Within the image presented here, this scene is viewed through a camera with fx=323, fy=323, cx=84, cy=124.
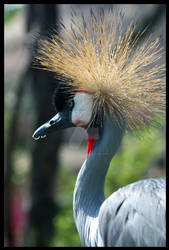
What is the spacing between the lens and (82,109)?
36.2 inches

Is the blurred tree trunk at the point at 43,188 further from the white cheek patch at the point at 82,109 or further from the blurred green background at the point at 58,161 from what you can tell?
the white cheek patch at the point at 82,109

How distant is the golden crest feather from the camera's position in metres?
0.88

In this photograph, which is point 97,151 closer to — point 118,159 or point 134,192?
point 134,192

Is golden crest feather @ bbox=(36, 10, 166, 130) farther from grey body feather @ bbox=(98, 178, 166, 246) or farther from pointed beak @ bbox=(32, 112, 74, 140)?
grey body feather @ bbox=(98, 178, 166, 246)

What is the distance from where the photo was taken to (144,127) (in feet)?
3.15

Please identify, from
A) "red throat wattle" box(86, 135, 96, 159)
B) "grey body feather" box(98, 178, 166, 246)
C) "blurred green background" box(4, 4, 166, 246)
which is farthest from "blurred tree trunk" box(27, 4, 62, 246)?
"grey body feather" box(98, 178, 166, 246)

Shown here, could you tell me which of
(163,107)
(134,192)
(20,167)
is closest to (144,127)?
(163,107)

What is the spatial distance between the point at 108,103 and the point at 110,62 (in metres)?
0.11

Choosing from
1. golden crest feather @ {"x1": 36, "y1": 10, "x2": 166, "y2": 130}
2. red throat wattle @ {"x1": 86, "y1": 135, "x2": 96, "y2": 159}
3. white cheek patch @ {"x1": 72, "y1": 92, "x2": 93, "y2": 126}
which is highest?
golden crest feather @ {"x1": 36, "y1": 10, "x2": 166, "y2": 130}

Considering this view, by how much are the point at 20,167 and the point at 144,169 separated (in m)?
1.52

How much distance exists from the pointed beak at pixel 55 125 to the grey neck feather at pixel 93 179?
107 mm

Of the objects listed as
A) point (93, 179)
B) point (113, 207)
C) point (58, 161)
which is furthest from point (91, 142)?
point (58, 161)

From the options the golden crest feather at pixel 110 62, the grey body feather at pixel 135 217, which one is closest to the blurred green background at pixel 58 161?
the golden crest feather at pixel 110 62

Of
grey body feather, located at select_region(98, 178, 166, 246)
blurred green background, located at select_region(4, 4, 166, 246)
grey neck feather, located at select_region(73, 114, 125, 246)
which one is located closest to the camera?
grey body feather, located at select_region(98, 178, 166, 246)
